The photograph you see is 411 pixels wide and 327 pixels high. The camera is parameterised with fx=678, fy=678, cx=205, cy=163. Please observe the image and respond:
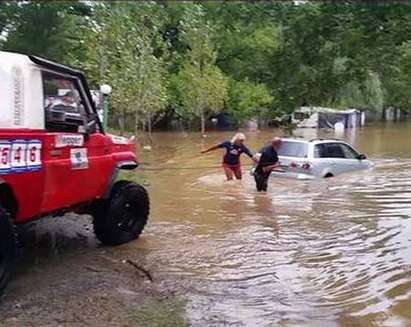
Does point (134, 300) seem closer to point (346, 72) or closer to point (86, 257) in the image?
point (86, 257)

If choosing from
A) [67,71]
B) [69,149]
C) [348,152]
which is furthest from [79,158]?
[348,152]

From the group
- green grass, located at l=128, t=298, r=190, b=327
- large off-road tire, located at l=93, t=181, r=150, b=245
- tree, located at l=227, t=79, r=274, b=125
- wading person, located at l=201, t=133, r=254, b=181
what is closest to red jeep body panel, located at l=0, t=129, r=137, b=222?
large off-road tire, located at l=93, t=181, r=150, b=245

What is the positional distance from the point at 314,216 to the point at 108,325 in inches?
278

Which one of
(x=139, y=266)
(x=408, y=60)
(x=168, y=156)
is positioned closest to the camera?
(x=139, y=266)

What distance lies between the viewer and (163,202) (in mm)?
14266

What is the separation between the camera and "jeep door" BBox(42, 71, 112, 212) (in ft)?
22.6

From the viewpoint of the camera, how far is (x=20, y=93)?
21.5 ft

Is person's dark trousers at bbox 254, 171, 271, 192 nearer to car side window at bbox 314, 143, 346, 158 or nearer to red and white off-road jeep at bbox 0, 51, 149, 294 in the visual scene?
car side window at bbox 314, 143, 346, 158

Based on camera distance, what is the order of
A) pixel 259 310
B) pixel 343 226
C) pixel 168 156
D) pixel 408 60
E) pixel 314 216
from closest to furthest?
pixel 259 310 → pixel 408 60 → pixel 343 226 → pixel 314 216 → pixel 168 156

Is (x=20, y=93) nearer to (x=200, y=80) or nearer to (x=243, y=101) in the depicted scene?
(x=200, y=80)

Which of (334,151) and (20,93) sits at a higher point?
(20,93)

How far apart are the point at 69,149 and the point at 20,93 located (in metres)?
0.89

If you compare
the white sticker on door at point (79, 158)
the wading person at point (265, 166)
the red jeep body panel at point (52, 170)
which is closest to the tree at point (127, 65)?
the wading person at point (265, 166)

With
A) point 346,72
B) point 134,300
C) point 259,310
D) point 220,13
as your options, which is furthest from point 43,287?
point 346,72
